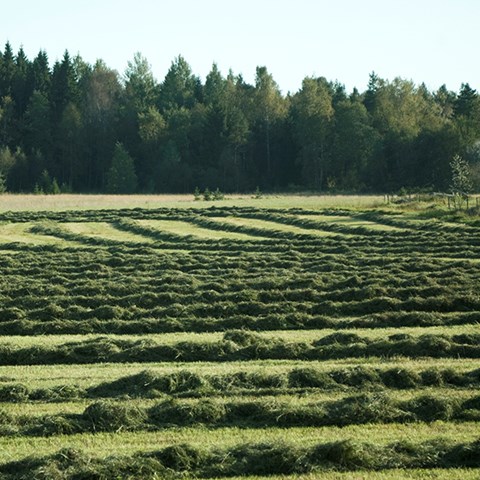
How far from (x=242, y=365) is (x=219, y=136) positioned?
89.5 metres

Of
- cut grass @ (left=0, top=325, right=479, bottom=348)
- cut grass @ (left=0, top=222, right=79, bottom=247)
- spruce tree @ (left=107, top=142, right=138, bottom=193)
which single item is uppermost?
spruce tree @ (left=107, top=142, right=138, bottom=193)

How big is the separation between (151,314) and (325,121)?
82.4 metres

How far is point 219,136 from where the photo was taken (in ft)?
345

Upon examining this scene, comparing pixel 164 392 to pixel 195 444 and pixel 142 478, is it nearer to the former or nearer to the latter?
pixel 195 444

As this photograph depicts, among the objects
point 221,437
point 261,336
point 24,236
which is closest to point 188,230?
point 24,236

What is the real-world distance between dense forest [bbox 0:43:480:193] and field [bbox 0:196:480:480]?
6086cm

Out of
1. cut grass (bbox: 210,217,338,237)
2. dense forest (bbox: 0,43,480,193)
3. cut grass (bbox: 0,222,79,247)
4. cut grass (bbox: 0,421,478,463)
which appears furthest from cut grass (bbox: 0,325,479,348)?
dense forest (bbox: 0,43,480,193)

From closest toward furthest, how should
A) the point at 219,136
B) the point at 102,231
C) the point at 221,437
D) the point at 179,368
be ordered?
the point at 221,437, the point at 179,368, the point at 102,231, the point at 219,136

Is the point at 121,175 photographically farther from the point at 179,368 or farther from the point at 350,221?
the point at 179,368

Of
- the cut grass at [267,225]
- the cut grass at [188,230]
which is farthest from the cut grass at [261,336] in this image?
the cut grass at [267,225]

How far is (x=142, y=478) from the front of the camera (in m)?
10.4

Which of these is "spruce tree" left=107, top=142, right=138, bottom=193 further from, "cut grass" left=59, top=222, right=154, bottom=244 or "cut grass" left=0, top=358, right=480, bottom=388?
"cut grass" left=0, top=358, right=480, bottom=388

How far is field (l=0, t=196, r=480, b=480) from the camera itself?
1098 centimetres

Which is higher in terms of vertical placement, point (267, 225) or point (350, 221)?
point (350, 221)
